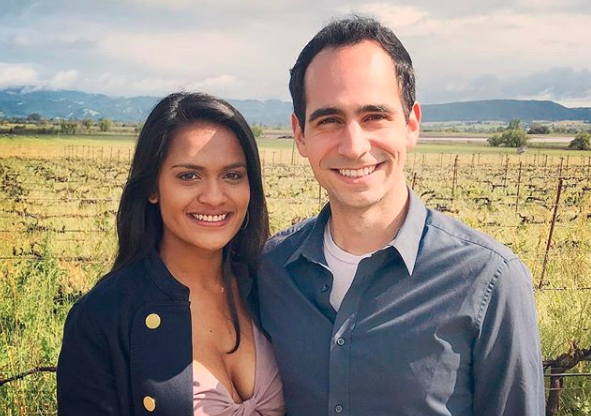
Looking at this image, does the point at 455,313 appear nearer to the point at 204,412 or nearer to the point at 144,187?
the point at 204,412

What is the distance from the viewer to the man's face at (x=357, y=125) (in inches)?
79.5

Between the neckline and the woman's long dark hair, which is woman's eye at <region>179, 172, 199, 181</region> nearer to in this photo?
the woman's long dark hair

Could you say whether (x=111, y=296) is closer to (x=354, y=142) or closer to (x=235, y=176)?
(x=235, y=176)

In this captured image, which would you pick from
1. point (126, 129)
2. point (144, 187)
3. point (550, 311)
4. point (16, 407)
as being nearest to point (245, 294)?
point (144, 187)

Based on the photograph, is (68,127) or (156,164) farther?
(68,127)

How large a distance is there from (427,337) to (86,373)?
1088 mm

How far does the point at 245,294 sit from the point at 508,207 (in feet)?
46.3

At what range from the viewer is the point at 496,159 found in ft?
135

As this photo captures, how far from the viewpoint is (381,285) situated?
6.50 feet

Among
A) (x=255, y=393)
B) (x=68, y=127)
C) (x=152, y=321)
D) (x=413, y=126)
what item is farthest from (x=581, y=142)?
(x=152, y=321)

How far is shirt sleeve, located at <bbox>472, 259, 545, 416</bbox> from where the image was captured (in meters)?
1.83

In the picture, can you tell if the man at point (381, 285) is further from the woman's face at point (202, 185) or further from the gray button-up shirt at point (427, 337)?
the woman's face at point (202, 185)

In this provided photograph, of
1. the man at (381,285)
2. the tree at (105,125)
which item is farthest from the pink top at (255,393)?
the tree at (105,125)

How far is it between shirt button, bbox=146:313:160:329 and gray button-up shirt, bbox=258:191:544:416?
0.46 meters
